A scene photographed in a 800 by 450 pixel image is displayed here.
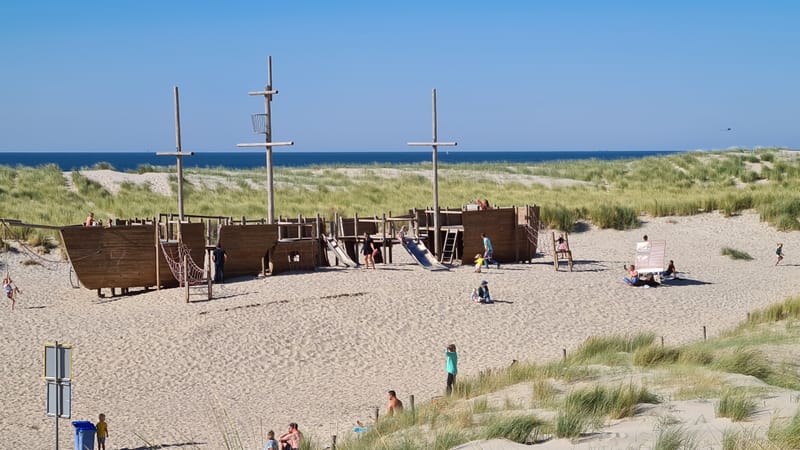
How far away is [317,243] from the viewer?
28.0 m

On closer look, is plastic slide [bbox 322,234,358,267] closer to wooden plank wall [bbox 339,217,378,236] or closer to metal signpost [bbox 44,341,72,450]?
wooden plank wall [bbox 339,217,378,236]

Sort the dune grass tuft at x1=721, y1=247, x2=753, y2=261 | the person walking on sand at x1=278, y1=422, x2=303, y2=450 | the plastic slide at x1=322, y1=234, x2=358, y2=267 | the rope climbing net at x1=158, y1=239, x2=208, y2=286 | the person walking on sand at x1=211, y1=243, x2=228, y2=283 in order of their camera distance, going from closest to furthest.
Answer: the person walking on sand at x1=278, y1=422, x2=303, y2=450 → the rope climbing net at x1=158, y1=239, x2=208, y2=286 → the person walking on sand at x1=211, y1=243, x2=228, y2=283 → the plastic slide at x1=322, y1=234, x2=358, y2=267 → the dune grass tuft at x1=721, y1=247, x2=753, y2=261

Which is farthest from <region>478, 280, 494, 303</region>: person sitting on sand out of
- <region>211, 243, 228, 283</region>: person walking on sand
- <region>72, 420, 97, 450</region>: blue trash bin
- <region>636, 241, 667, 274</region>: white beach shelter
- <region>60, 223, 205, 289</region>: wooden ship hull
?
<region>72, 420, 97, 450</region>: blue trash bin

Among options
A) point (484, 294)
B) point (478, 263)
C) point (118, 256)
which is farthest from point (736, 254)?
point (118, 256)

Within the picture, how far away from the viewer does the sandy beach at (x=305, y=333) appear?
629 inches

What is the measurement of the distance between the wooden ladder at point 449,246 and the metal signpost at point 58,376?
17.1 m

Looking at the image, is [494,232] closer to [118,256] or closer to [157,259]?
[157,259]

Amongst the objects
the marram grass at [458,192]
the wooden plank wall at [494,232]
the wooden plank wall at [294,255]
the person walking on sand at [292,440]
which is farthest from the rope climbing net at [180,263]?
the person walking on sand at [292,440]

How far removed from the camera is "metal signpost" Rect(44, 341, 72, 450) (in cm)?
1193

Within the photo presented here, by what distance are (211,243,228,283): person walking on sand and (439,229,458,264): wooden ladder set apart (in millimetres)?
6386

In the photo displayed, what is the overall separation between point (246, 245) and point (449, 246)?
6221 mm

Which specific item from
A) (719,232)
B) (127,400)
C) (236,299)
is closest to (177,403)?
(127,400)

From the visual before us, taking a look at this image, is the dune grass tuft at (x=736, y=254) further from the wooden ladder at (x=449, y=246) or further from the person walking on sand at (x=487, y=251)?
the wooden ladder at (x=449, y=246)

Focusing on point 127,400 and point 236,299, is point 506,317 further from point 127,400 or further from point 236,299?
point 127,400
